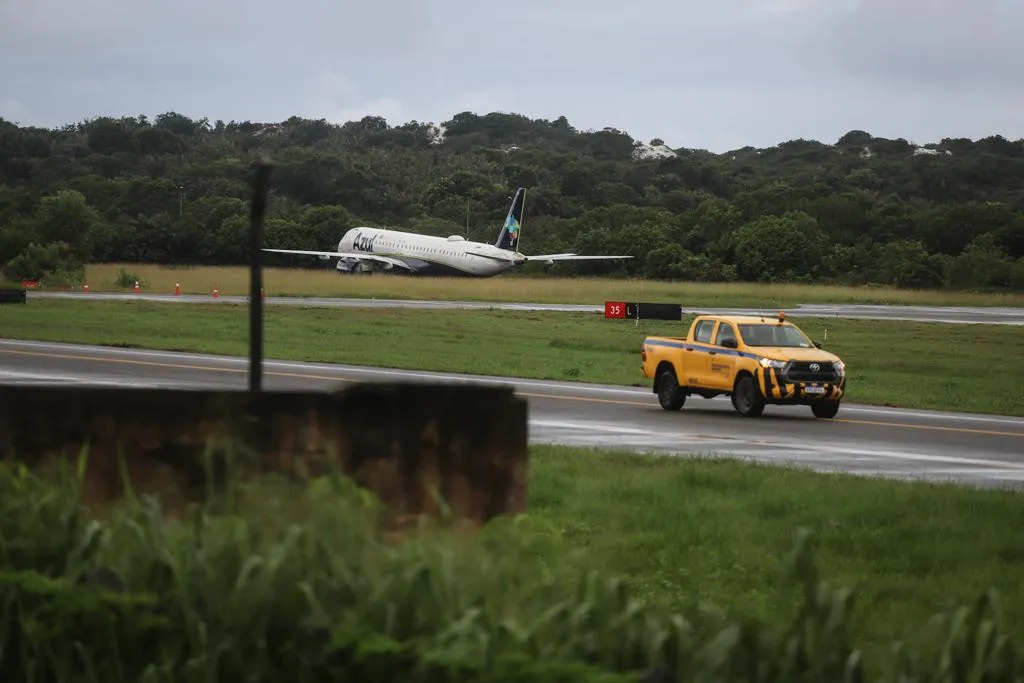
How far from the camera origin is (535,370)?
117ft

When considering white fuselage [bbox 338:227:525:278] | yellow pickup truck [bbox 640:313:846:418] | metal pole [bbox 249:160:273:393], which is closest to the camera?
metal pole [bbox 249:160:273:393]

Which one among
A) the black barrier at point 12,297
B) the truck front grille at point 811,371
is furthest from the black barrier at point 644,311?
the truck front grille at point 811,371

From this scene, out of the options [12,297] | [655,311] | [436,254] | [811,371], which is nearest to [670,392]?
[811,371]

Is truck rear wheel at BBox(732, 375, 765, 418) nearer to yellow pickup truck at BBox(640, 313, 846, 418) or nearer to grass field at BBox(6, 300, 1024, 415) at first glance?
yellow pickup truck at BBox(640, 313, 846, 418)

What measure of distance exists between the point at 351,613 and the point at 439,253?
86360mm

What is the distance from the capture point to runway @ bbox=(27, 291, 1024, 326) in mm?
66875

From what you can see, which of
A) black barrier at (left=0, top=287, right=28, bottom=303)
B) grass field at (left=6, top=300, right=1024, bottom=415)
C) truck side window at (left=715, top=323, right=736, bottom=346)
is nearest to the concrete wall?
truck side window at (left=715, top=323, right=736, bottom=346)

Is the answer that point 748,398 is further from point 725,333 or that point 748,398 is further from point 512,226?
Result: point 512,226

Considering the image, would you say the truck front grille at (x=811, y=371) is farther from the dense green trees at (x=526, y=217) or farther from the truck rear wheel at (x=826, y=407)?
the dense green trees at (x=526, y=217)

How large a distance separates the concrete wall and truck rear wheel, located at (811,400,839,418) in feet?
65.5

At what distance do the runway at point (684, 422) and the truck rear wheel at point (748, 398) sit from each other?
0.80ft

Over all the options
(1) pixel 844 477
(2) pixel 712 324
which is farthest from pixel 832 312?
(1) pixel 844 477

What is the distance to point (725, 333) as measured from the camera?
28516mm

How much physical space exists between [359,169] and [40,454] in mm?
146183
